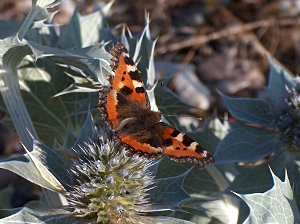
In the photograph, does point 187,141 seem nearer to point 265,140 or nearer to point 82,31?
point 265,140

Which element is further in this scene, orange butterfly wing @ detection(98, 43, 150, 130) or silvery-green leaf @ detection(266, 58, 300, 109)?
silvery-green leaf @ detection(266, 58, 300, 109)

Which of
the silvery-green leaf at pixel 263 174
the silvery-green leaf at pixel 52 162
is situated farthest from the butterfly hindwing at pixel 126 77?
the silvery-green leaf at pixel 263 174

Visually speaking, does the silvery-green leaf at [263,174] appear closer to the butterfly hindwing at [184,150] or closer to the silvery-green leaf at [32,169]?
the butterfly hindwing at [184,150]

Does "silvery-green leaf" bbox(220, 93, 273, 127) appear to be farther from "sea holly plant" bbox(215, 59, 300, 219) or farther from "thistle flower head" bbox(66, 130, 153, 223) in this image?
"thistle flower head" bbox(66, 130, 153, 223)

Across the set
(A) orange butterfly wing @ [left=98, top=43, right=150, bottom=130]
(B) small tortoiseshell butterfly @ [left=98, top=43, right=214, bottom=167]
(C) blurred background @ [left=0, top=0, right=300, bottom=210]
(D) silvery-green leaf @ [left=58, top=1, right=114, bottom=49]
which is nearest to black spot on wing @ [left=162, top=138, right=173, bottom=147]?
(B) small tortoiseshell butterfly @ [left=98, top=43, right=214, bottom=167]

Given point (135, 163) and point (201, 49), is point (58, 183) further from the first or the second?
point (201, 49)

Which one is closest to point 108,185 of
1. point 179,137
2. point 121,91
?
point 179,137
